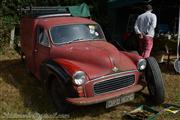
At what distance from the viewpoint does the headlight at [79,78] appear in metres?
6.04

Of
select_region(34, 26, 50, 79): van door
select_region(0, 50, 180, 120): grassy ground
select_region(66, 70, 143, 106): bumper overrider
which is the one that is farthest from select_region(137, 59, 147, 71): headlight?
select_region(34, 26, 50, 79): van door

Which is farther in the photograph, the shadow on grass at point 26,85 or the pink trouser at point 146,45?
the pink trouser at point 146,45

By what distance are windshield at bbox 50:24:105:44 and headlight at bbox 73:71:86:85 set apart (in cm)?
154

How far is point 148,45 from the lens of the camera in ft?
30.7

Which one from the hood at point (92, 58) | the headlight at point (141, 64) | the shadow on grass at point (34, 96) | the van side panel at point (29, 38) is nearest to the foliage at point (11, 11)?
the shadow on grass at point (34, 96)

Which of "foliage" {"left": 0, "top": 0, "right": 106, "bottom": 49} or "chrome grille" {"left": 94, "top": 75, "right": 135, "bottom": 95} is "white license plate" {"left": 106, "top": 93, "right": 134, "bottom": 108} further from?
"foliage" {"left": 0, "top": 0, "right": 106, "bottom": 49}

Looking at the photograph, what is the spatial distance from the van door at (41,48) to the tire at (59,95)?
0.82m

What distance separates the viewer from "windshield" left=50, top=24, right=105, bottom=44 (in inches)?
295

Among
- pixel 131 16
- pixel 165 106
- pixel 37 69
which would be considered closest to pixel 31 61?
pixel 37 69

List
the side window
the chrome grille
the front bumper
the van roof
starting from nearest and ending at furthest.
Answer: the front bumper < the chrome grille < the side window < the van roof

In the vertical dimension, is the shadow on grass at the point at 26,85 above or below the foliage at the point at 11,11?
below

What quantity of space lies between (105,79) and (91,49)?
98 cm

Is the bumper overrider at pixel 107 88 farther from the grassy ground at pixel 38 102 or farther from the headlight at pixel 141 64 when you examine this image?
the grassy ground at pixel 38 102

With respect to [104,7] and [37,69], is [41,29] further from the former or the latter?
[104,7]
